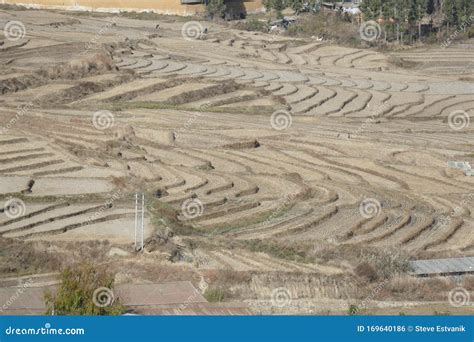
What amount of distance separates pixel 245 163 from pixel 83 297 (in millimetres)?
13178

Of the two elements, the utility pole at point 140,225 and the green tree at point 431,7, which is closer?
the utility pole at point 140,225

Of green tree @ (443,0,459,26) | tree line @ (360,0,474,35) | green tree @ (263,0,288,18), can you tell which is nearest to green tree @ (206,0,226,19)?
green tree @ (263,0,288,18)

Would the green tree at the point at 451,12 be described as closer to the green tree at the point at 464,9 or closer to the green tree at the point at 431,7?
the green tree at the point at 464,9

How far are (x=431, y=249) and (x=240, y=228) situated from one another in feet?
10.9

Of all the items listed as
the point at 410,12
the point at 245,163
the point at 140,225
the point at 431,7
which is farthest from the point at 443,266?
the point at 431,7

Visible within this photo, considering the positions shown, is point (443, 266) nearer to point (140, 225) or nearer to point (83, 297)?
point (140, 225)

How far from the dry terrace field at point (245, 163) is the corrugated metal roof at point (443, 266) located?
46cm

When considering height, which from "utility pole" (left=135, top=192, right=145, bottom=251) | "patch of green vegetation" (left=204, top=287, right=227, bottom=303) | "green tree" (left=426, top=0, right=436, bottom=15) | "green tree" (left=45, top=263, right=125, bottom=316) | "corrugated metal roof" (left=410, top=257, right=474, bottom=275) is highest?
"green tree" (left=426, top=0, right=436, bottom=15)

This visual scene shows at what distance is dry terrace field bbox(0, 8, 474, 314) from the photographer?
14.8m

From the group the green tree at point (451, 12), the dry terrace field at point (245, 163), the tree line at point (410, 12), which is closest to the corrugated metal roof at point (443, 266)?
the dry terrace field at point (245, 163)

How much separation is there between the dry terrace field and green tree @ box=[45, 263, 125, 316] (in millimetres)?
2096

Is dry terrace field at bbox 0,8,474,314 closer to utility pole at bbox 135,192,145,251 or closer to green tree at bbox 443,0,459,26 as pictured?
utility pole at bbox 135,192,145,251

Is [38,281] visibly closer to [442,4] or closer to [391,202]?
[391,202]

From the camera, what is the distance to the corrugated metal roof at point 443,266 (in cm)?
1490
